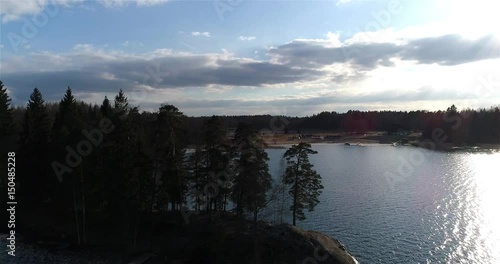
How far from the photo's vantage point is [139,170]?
3909cm

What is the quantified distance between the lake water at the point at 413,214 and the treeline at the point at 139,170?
8.78 meters

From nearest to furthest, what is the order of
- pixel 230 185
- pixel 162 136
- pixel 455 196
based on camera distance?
pixel 162 136 < pixel 230 185 < pixel 455 196

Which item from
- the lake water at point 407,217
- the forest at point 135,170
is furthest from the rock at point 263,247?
the lake water at point 407,217

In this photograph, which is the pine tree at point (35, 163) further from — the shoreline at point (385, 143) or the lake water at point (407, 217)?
the shoreline at point (385, 143)

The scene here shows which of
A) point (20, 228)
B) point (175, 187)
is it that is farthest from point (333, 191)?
point (20, 228)

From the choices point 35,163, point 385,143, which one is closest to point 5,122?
point 35,163

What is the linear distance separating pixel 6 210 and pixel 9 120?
14.3 m

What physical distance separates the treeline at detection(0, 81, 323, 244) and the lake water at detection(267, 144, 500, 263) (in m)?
8.78

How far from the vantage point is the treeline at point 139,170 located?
38.7 meters

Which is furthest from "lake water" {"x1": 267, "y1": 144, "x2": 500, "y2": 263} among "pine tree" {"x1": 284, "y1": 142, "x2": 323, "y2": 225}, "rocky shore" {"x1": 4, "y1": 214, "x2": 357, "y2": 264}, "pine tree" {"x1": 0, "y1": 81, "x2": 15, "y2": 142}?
"pine tree" {"x1": 0, "y1": 81, "x2": 15, "y2": 142}

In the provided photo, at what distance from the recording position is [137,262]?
3497cm

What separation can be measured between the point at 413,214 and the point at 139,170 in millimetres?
35913

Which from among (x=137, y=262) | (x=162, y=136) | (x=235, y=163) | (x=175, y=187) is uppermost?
(x=162, y=136)

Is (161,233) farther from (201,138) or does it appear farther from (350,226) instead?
(350,226)
